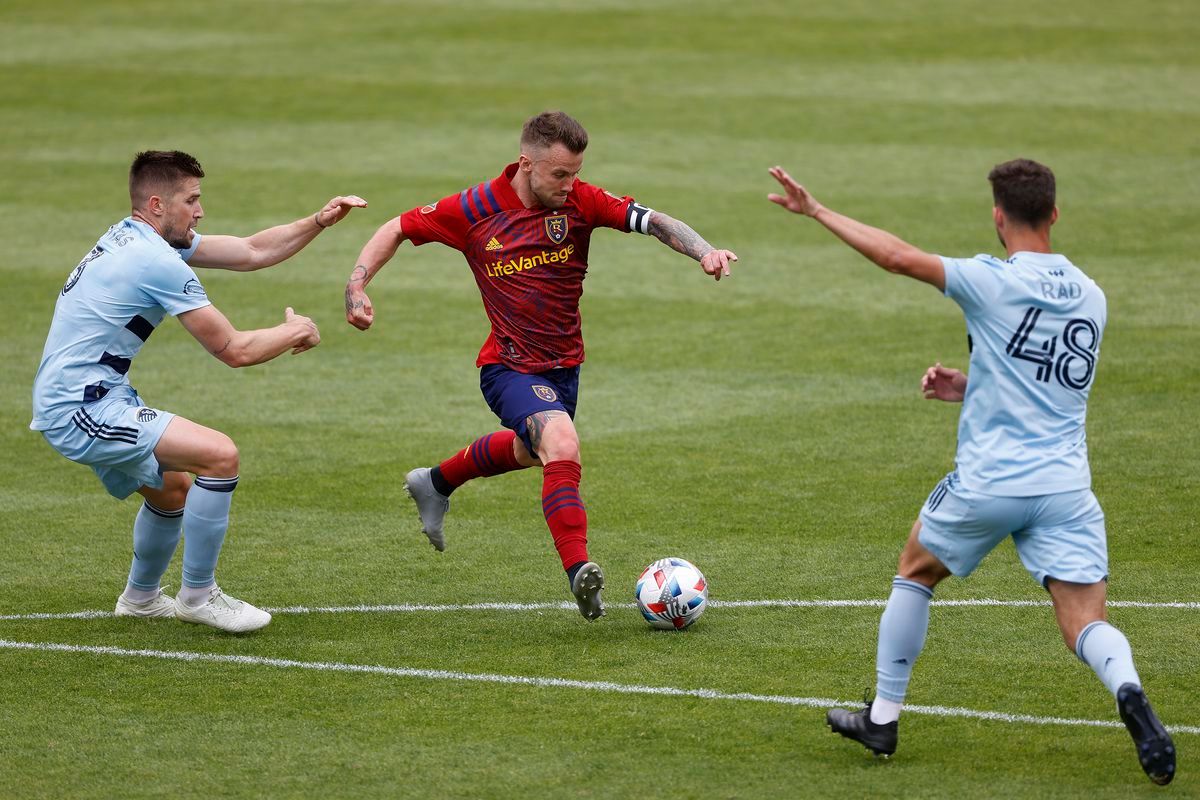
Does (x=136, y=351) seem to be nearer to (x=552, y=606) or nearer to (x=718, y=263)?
(x=552, y=606)

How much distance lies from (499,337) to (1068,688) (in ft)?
9.73

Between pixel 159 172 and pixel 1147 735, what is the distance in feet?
14.7

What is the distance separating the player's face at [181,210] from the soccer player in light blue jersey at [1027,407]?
2790 millimetres

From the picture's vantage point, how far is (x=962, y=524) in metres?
5.23

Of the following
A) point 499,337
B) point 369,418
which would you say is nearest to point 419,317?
point 369,418

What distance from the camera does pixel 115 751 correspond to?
5551mm

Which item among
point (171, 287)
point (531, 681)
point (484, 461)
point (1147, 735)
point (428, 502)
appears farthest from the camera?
point (428, 502)

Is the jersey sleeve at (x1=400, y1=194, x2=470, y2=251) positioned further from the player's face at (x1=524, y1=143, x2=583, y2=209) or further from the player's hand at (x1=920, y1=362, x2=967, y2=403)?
the player's hand at (x1=920, y1=362, x2=967, y2=403)

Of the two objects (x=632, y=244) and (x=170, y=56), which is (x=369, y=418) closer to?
(x=632, y=244)

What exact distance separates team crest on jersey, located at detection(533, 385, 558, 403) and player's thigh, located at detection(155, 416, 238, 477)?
137 cm

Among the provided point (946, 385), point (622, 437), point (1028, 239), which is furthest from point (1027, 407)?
point (622, 437)

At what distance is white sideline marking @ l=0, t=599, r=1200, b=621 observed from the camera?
700cm

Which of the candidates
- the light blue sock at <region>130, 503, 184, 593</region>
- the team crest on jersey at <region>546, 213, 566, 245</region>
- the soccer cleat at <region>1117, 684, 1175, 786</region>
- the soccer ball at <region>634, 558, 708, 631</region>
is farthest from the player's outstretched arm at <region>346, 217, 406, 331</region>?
the soccer cleat at <region>1117, 684, 1175, 786</region>

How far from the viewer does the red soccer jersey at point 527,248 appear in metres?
7.27
